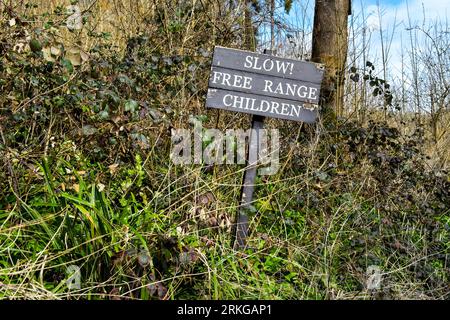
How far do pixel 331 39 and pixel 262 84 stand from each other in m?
2.38

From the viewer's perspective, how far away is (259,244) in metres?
3.64

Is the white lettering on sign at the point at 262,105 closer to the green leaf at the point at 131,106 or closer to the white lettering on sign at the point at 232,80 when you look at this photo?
the white lettering on sign at the point at 232,80

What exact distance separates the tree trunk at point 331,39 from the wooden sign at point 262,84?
1883 mm

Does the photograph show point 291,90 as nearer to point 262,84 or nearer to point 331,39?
point 262,84

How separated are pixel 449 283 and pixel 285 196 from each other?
126cm

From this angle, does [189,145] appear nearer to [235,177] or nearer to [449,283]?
[235,177]

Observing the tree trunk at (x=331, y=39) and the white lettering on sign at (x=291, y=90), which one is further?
the tree trunk at (x=331, y=39)

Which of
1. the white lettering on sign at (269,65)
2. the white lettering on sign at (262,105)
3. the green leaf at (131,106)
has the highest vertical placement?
the white lettering on sign at (269,65)

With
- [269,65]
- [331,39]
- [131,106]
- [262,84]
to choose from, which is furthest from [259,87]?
[331,39]

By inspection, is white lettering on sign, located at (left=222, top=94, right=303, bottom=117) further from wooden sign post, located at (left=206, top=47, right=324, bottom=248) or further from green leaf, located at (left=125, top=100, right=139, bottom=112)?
green leaf, located at (left=125, top=100, right=139, bottom=112)

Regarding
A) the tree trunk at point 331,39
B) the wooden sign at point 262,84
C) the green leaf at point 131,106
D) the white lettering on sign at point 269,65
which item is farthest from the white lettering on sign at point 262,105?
the tree trunk at point 331,39

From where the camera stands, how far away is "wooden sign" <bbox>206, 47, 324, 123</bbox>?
3750mm

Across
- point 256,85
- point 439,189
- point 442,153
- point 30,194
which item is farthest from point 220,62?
point 442,153

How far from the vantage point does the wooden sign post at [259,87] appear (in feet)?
12.3
